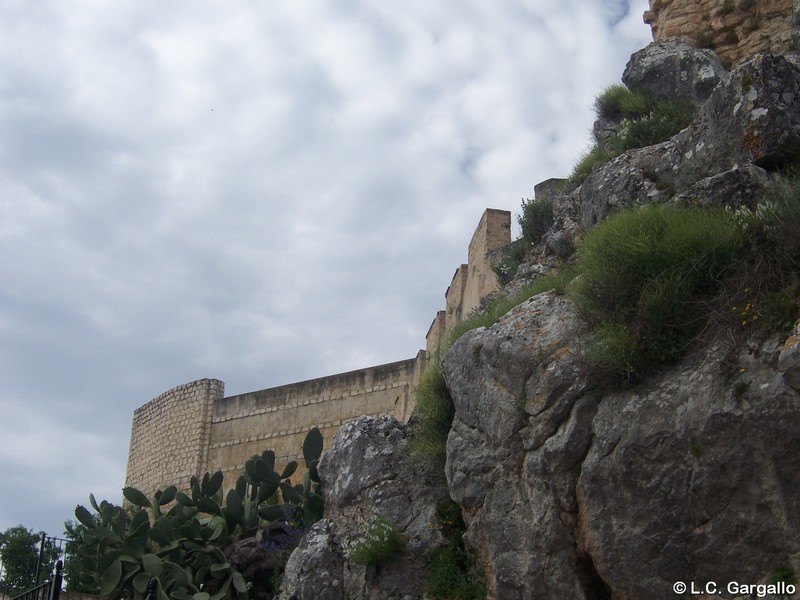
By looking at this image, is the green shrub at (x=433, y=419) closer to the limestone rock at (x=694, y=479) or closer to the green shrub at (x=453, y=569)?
the green shrub at (x=453, y=569)

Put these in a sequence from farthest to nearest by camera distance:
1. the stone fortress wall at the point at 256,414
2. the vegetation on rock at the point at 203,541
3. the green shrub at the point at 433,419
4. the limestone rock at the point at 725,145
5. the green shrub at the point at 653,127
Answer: the stone fortress wall at the point at 256,414, the vegetation on rock at the point at 203,541, the green shrub at the point at 653,127, the green shrub at the point at 433,419, the limestone rock at the point at 725,145

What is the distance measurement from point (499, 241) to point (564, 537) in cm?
831

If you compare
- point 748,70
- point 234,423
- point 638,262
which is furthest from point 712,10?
point 234,423

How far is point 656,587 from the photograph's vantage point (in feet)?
21.6

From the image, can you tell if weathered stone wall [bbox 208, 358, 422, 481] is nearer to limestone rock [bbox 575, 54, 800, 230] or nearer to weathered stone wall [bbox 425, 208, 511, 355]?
weathered stone wall [bbox 425, 208, 511, 355]

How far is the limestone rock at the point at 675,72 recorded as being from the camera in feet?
35.4

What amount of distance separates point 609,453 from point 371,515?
9.47 ft

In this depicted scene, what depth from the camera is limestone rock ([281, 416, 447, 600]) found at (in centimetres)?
859

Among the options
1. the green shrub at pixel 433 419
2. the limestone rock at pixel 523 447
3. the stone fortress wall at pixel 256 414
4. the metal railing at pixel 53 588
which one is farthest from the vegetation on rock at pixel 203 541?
the stone fortress wall at pixel 256 414

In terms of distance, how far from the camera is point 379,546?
8.55 m

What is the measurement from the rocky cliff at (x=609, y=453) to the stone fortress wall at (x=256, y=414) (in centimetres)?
685

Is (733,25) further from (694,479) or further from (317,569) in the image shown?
(317,569)

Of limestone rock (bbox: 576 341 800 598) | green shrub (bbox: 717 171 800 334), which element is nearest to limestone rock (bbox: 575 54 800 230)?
green shrub (bbox: 717 171 800 334)

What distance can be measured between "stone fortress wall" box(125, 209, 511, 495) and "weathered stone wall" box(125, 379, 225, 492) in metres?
0.02
